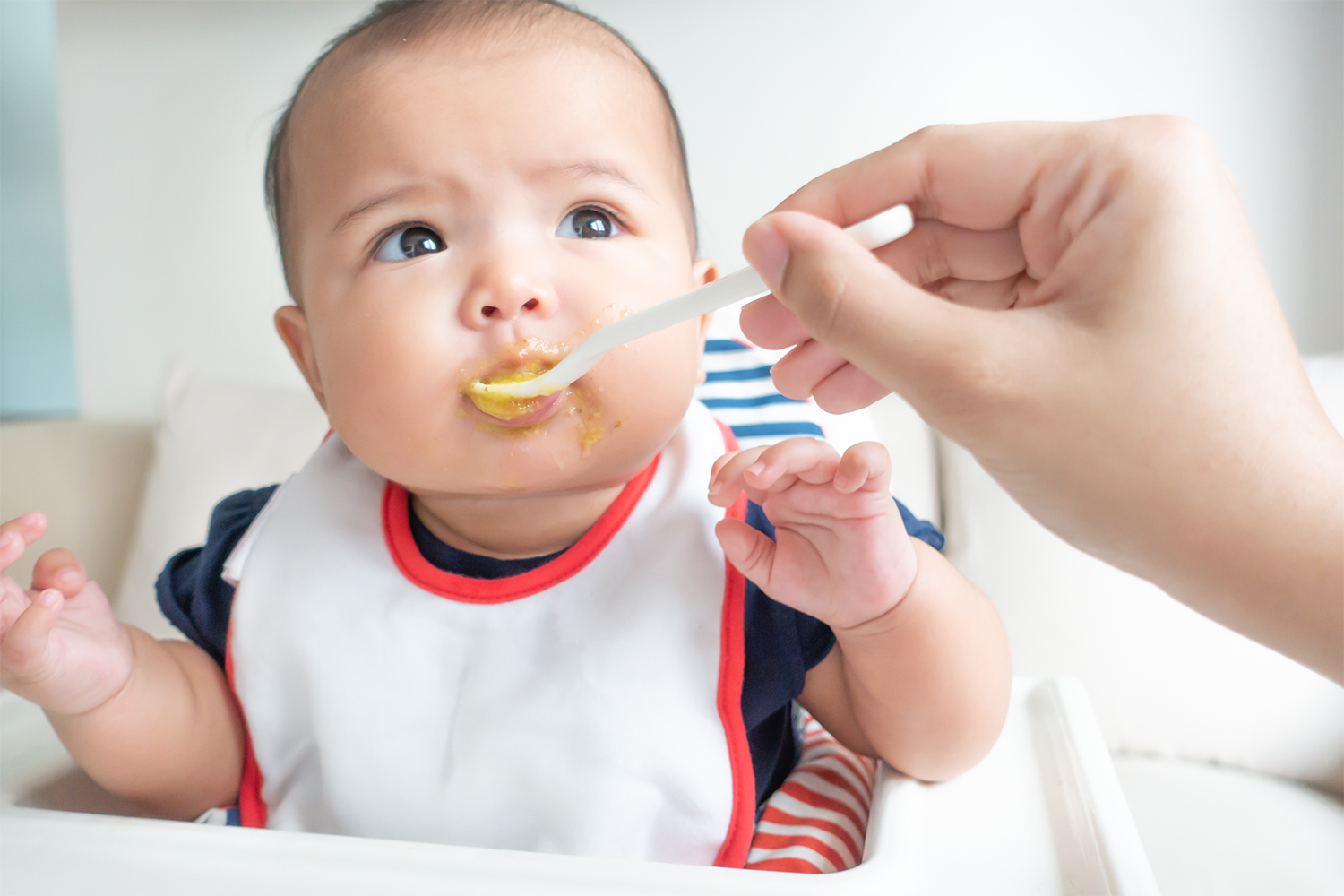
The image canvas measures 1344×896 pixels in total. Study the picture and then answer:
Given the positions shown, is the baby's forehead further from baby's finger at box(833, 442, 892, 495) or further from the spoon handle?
baby's finger at box(833, 442, 892, 495)

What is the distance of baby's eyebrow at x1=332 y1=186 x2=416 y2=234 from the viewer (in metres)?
0.76

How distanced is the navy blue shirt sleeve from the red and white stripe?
1.94ft

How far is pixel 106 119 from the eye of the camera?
217 centimetres

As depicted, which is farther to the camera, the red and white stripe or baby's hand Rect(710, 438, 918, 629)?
the red and white stripe

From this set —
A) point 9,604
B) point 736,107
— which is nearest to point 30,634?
point 9,604

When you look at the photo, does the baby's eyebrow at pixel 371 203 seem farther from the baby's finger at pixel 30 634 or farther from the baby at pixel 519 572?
the baby's finger at pixel 30 634

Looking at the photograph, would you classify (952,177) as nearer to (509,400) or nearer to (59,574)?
Answer: (509,400)

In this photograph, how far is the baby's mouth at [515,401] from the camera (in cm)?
71

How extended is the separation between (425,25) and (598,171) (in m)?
0.22

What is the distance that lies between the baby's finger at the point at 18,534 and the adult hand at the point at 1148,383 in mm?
618

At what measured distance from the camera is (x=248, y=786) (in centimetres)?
91

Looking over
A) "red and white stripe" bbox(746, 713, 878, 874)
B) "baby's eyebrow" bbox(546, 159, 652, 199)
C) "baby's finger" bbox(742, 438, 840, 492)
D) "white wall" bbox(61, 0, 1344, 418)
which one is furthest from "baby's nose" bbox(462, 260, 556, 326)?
"white wall" bbox(61, 0, 1344, 418)

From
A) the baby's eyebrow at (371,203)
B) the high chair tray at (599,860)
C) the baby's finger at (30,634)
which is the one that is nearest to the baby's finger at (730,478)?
the high chair tray at (599,860)

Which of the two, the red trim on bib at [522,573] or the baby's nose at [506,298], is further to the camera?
the red trim on bib at [522,573]
